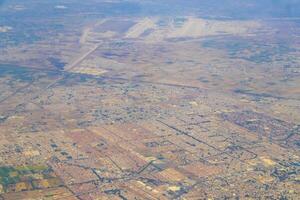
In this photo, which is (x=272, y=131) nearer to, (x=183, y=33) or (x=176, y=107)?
(x=176, y=107)

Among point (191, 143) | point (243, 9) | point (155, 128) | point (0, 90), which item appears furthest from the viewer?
point (243, 9)

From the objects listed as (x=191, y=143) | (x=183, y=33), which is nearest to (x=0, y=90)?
(x=191, y=143)

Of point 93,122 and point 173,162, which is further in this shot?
point 93,122

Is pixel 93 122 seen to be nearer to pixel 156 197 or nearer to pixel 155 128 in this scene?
pixel 155 128

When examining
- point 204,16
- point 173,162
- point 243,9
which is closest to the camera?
point 173,162

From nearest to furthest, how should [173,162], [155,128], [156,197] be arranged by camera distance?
[156,197] → [173,162] → [155,128]

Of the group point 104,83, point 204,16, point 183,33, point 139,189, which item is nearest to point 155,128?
point 139,189
